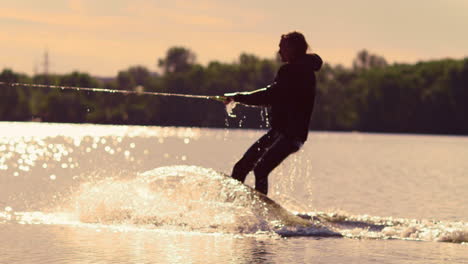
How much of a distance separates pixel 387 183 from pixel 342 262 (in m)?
24.7

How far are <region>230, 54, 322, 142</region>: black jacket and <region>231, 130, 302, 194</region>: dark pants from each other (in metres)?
0.15

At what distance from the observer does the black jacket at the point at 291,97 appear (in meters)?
14.4

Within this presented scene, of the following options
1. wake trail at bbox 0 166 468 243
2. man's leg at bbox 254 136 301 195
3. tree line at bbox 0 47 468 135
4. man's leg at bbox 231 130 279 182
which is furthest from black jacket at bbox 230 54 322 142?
tree line at bbox 0 47 468 135

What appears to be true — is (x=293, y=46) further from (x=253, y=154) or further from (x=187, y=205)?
(x=187, y=205)

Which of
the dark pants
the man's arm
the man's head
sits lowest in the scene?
Answer: the dark pants

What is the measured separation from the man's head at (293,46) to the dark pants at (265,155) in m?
1.15

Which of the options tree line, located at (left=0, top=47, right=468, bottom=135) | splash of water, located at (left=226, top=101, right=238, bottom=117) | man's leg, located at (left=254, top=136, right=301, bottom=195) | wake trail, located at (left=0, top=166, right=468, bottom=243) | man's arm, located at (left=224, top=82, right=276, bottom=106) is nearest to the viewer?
splash of water, located at (left=226, top=101, right=238, bottom=117)

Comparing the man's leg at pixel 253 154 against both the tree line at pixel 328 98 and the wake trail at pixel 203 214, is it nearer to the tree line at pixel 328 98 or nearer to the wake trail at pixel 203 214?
the wake trail at pixel 203 214

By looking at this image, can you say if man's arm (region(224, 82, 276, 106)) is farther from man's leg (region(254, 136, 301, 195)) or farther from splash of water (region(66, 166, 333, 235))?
splash of water (region(66, 166, 333, 235))

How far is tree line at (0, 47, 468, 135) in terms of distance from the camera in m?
154

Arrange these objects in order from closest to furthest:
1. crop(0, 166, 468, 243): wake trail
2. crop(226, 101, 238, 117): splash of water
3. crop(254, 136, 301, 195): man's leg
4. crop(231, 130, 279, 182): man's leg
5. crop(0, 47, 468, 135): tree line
Result: crop(226, 101, 238, 117): splash of water < crop(254, 136, 301, 195): man's leg < crop(231, 130, 279, 182): man's leg < crop(0, 166, 468, 243): wake trail < crop(0, 47, 468, 135): tree line

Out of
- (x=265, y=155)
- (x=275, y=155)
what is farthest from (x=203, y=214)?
(x=275, y=155)

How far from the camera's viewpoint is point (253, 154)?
15.1 m

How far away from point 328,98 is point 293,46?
16308 cm
